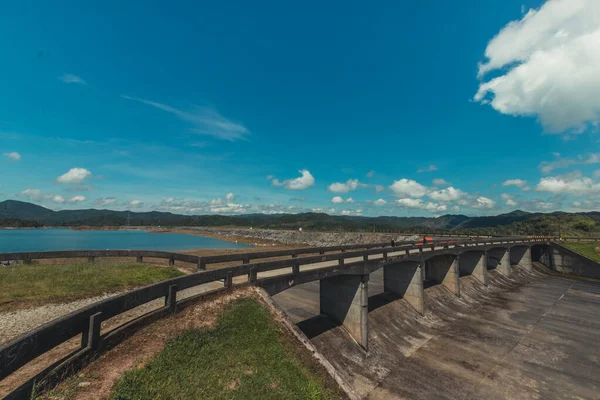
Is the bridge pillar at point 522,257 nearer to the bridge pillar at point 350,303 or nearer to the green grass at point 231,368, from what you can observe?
the bridge pillar at point 350,303

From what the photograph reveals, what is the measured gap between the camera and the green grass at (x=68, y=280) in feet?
37.8

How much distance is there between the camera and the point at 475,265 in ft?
124

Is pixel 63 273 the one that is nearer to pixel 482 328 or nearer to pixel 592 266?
pixel 482 328

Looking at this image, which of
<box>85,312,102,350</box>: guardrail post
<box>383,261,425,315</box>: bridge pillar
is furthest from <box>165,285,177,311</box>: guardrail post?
<box>383,261,425,315</box>: bridge pillar

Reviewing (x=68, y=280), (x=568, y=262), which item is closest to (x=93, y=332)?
(x=68, y=280)

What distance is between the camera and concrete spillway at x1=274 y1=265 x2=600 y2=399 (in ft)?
52.2

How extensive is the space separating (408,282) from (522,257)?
41343 mm

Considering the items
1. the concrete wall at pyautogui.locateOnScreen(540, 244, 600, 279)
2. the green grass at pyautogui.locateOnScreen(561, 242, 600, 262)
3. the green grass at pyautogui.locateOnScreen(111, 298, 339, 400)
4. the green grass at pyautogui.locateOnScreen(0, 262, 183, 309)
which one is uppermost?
the green grass at pyautogui.locateOnScreen(0, 262, 183, 309)

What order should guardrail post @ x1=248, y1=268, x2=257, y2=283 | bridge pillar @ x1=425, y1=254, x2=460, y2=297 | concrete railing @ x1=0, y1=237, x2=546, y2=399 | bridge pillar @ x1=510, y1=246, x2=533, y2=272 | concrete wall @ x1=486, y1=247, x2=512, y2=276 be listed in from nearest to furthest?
concrete railing @ x1=0, y1=237, x2=546, y2=399, guardrail post @ x1=248, y1=268, x2=257, y2=283, bridge pillar @ x1=425, y1=254, x2=460, y2=297, concrete wall @ x1=486, y1=247, x2=512, y2=276, bridge pillar @ x1=510, y1=246, x2=533, y2=272

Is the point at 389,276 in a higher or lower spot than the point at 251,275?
lower

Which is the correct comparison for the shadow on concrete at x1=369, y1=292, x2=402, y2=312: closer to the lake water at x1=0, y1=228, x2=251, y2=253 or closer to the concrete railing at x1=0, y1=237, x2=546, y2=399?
the concrete railing at x1=0, y1=237, x2=546, y2=399

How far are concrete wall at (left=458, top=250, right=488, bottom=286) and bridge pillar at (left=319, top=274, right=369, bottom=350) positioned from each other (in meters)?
27.6

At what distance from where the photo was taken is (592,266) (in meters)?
46.2

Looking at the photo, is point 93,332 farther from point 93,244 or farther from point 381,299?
point 93,244
